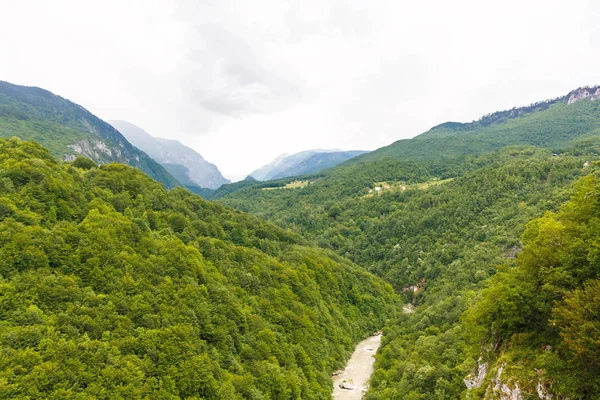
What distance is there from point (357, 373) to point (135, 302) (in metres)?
55.0

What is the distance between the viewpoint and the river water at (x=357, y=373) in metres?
72.2

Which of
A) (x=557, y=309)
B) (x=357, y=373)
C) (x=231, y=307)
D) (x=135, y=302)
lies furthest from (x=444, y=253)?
(x=135, y=302)

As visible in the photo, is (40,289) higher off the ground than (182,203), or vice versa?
(182,203)

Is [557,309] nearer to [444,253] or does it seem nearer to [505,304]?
[505,304]

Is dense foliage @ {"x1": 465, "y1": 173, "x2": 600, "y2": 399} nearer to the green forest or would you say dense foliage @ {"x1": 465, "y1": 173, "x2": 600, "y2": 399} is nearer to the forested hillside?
the green forest

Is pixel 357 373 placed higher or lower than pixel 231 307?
lower

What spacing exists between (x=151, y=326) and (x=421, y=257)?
404 feet

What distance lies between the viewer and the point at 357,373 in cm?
8200

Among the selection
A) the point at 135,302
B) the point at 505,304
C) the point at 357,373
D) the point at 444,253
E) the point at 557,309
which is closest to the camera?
the point at 557,309

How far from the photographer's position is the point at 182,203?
9731 cm

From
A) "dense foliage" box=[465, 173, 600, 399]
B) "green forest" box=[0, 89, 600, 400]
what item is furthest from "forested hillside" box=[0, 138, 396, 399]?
"dense foliage" box=[465, 173, 600, 399]

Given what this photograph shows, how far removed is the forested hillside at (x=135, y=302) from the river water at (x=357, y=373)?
387 centimetres

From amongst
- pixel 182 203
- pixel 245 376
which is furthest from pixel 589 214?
pixel 182 203

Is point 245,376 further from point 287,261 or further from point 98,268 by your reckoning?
point 287,261
